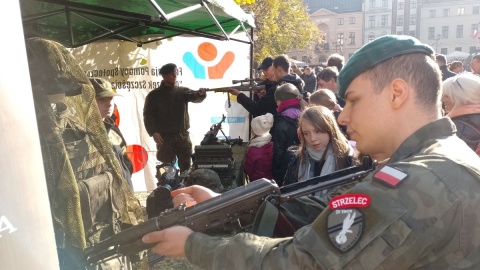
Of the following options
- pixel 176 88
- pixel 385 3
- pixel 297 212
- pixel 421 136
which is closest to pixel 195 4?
pixel 176 88

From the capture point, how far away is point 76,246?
1.65 m

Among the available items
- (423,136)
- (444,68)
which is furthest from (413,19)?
(423,136)

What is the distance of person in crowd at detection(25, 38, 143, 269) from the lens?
1.62 metres

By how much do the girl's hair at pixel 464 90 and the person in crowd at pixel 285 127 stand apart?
1.52 m

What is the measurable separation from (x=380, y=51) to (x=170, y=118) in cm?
476

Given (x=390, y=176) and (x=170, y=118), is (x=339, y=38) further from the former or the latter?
(x=390, y=176)

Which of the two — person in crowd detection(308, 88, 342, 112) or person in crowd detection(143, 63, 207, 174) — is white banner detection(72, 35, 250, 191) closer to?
person in crowd detection(143, 63, 207, 174)

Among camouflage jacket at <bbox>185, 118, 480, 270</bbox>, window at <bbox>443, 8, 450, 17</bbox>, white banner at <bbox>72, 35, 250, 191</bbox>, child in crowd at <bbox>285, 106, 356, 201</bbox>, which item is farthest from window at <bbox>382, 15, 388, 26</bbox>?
camouflage jacket at <bbox>185, 118, 480, 270</bbox>

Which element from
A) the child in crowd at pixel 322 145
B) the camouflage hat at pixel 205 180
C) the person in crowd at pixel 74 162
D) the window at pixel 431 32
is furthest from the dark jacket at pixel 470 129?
the window at pixel 431 32

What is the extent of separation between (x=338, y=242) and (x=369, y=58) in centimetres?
59

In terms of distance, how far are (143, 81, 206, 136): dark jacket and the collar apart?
4784 mm

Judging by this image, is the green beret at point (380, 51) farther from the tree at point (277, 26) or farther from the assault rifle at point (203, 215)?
the tree at point (277, 26)

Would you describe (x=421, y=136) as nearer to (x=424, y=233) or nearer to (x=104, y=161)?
(x=424, y=233)

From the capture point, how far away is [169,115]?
581cm
